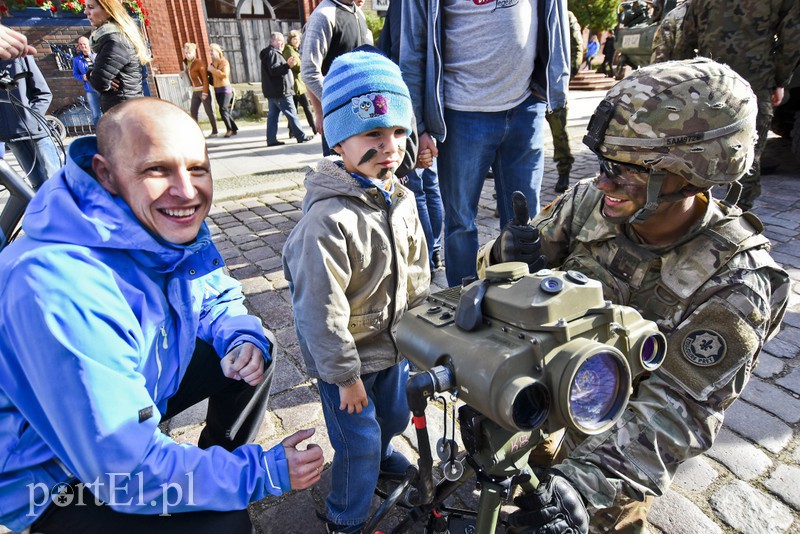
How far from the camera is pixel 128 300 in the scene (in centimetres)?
158

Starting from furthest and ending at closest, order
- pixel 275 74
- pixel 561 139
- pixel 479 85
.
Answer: pixel 275 74, pixel 561 139, pixel 479 85

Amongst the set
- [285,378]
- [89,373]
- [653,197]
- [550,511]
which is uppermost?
[653,197]

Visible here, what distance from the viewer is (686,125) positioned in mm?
1699

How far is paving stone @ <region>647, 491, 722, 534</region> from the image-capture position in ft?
6.61

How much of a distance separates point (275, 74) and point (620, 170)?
28.3 feet

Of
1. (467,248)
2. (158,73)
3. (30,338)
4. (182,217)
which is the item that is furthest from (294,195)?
(158,73)

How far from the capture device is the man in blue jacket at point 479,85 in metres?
2.96

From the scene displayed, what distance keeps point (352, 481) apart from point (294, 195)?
505 cm

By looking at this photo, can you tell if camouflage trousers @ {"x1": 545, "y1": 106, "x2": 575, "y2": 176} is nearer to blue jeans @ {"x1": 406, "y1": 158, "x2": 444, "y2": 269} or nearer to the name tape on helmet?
blue jeans @ {"x1": 406, "y1": 158, "x2": 444, "y2": 269}

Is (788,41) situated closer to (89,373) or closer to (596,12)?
(89,373)

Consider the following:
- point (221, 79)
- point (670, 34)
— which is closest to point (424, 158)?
point (670, 34)

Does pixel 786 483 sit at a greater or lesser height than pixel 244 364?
lesser

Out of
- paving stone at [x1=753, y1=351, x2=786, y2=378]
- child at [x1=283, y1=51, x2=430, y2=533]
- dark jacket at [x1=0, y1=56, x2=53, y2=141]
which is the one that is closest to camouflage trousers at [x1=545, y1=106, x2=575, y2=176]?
paving stone at [x1=753, y1=351, x2=786, y2=378]

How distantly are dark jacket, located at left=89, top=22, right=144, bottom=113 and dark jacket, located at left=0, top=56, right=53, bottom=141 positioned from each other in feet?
2.07
